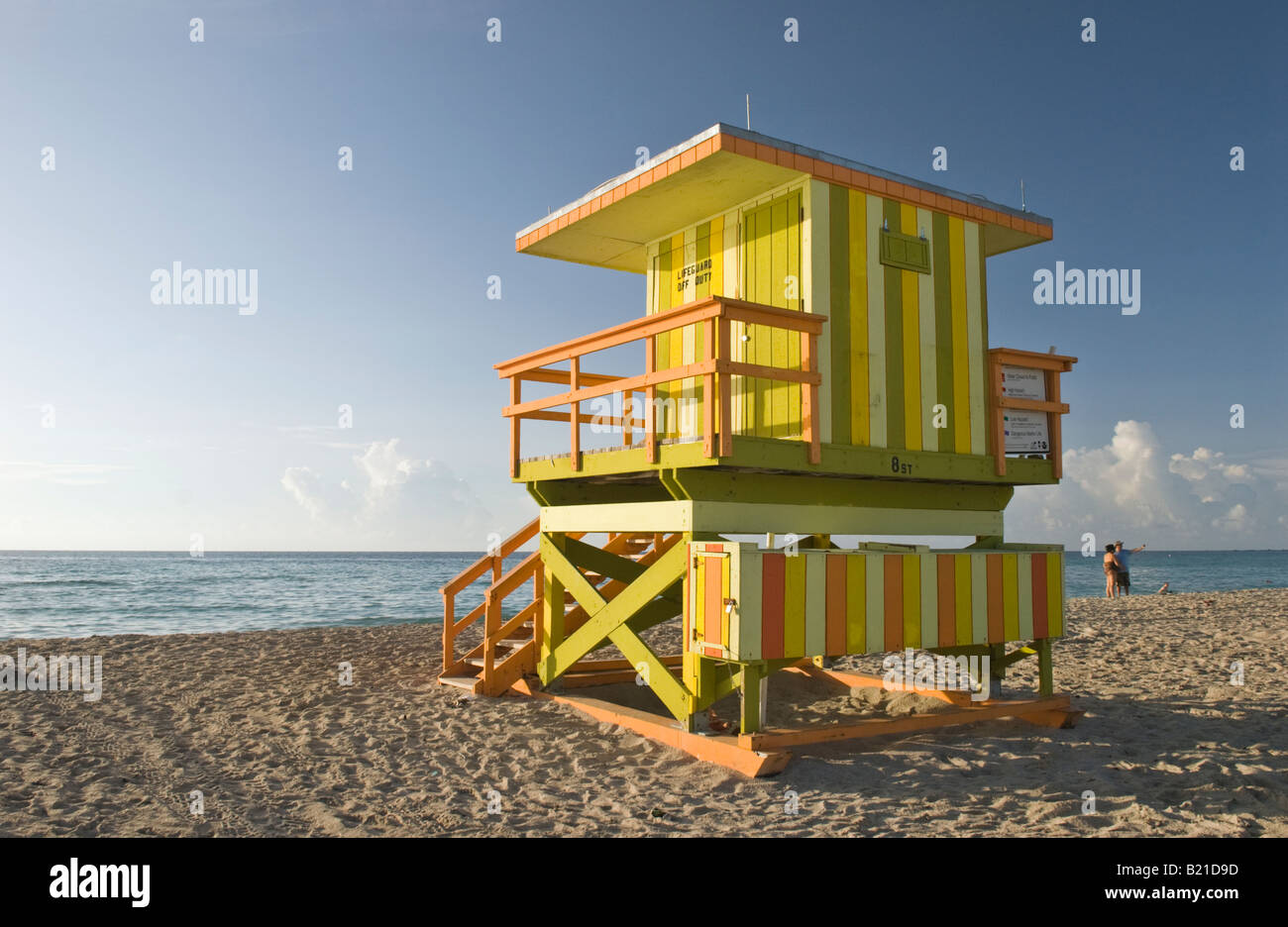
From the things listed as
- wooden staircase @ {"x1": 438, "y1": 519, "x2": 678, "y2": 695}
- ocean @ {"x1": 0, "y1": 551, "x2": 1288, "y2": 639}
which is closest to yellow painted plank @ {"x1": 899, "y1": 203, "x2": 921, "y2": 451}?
wooden staircase @ {"x1": 438, "y1": 519, "x2": 678, "y2": 695}

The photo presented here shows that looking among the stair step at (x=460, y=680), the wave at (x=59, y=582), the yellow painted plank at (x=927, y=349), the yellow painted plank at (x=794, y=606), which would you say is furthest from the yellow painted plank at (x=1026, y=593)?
the wave at (x=59, y=582)

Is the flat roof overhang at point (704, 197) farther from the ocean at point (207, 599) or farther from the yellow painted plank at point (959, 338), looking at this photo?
the ocean at point (207, 599)

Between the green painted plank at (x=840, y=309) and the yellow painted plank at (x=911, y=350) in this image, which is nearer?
the green painted plank at (x=840, y=309)

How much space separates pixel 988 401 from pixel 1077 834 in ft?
14.0

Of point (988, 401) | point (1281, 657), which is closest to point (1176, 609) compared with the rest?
point (1281, 657)

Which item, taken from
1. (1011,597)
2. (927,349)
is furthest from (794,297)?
(1011,597)

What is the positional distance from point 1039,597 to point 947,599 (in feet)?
4.18

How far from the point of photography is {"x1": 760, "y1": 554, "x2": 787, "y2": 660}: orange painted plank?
609 cm

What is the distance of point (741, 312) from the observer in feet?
20.5

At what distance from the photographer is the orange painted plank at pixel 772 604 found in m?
6.09

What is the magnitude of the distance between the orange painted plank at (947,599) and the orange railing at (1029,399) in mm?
1330

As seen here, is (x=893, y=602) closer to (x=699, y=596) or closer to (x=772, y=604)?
(x=772, y=604)
